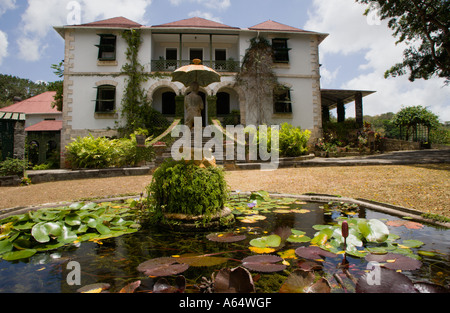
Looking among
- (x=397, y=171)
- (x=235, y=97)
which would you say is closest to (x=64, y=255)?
(x=397, y=171)

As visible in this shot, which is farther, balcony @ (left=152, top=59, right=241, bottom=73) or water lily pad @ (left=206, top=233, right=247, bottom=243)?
balcony @ (left=152, top=59, right=241, bottom=73)

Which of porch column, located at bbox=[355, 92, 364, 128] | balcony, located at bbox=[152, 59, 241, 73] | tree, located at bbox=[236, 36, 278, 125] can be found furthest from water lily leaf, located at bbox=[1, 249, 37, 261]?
porch column, located at bbox=[355, 92, 364, 128]

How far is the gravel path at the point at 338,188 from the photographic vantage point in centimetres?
408

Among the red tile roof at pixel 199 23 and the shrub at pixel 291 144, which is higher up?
the red tile roof at pixel 199 23

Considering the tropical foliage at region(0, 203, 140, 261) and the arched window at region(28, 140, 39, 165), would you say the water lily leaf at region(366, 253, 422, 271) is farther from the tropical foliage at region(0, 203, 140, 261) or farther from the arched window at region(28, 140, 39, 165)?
the arched window at region(28, 140, 39, 165)

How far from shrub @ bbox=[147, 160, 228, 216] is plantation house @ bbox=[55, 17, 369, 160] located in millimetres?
12152

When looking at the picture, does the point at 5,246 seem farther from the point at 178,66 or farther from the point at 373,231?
the point at 178,66

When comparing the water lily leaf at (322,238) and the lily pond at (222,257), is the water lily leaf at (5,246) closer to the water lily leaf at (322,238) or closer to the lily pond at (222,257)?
the lily pond at (222,257)

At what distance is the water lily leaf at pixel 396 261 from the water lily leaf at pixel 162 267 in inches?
52.0

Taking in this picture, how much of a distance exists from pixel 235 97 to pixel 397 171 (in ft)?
39.4

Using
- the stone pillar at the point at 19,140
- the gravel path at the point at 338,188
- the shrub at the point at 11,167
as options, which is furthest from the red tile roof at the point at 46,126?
the gravel path at the point at 338,188

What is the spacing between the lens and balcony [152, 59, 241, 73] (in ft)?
50.3
